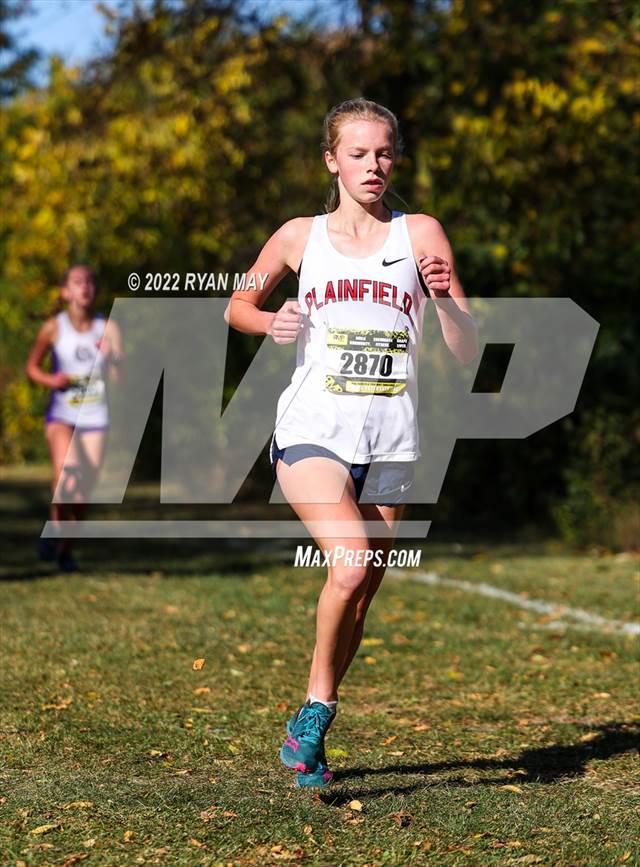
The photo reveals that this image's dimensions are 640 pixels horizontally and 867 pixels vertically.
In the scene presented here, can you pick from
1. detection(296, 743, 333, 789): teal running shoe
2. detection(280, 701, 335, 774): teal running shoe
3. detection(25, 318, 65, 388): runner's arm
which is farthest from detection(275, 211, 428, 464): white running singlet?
detection(25, 318, 65, 388): runner's arm

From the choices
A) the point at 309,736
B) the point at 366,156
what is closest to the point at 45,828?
the point at 309,736

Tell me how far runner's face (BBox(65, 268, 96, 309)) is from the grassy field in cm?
211

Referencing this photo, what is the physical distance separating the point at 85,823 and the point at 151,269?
14.8 m

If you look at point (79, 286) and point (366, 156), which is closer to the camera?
point (366, 156)

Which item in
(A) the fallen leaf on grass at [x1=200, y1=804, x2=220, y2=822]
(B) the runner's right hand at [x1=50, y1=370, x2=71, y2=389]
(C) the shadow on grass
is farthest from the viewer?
(B) the runner's right hand at [x1=50, y1=370, x2=71, y2=389]

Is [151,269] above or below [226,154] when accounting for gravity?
below

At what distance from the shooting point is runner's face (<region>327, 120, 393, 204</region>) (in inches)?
190

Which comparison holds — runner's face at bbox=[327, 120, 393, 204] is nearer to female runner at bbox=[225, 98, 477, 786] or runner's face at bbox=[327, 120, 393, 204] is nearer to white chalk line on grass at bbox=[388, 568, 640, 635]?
female runner at bbox=[225, 98, 477, 786]

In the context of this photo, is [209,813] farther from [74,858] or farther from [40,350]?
[40,350]

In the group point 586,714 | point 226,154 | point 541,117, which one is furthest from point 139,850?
point 226,154

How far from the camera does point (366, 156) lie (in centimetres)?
484

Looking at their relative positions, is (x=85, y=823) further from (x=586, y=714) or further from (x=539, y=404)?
(x=539, y=404)

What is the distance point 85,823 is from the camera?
449 cm

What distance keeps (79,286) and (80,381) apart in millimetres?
744
